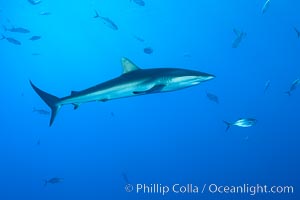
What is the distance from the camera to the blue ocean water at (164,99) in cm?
1872

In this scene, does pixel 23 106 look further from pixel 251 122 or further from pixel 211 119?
pixel 251 122

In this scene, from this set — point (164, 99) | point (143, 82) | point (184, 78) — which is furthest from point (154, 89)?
point (164, 99)

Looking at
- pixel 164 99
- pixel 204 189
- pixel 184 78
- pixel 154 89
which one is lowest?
pixel 204 189

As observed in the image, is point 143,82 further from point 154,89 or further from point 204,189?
point 204,189

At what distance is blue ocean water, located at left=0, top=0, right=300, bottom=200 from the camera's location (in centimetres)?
1872

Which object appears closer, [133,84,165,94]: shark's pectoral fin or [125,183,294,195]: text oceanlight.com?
[133,84,165,94]: shark's pectoral fin

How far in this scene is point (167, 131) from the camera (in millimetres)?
23172

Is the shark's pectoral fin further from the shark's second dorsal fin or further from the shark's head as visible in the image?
the shark's second dorsal fin

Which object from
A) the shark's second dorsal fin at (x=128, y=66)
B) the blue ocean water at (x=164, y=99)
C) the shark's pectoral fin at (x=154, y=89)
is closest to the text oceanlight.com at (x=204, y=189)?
the blue ocean water at (x=164, y=99)

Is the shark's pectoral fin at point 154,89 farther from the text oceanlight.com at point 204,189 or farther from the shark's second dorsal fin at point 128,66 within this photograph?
the text oceanlight.com at point 204,189

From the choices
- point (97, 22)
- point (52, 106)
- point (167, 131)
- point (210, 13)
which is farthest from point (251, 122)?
point (97, 22)

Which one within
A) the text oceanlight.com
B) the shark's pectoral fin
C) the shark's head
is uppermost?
the shark's head

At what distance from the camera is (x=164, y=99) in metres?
23.1

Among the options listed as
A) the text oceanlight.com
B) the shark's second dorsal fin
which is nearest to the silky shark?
the shark's second dorsal fin
